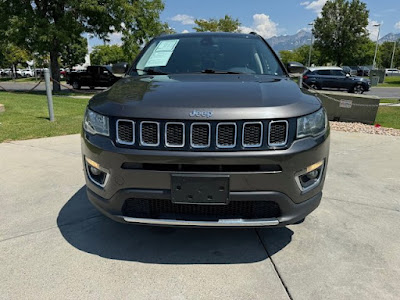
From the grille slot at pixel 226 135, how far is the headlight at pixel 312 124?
45cm

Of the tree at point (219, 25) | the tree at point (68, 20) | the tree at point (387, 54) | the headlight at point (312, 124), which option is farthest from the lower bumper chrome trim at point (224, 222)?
the tree at point (387, 54)

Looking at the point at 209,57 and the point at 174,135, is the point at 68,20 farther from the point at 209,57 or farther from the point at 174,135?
the point at 174,135

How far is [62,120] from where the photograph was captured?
805cm

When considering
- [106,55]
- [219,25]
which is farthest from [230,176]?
[106,55]

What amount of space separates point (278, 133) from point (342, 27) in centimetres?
3793

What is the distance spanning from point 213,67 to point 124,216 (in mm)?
1784

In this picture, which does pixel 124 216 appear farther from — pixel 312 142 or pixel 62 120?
pixel 62 120

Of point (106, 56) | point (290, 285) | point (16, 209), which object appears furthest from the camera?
point (106, 56)

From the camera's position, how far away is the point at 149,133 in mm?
2121

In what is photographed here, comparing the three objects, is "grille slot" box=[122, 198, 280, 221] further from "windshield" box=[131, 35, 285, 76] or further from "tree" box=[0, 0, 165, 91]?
"tree" box=[0, 0, 165, 91]

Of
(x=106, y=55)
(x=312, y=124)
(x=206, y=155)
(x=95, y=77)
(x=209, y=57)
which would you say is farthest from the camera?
(x=106, y=55)

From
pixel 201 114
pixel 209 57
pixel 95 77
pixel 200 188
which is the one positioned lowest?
pixel 95 77

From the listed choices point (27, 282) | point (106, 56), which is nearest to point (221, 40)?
point (27, 282)

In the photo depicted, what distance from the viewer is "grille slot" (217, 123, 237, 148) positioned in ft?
6.79
